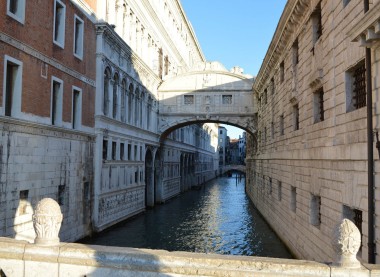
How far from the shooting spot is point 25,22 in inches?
462

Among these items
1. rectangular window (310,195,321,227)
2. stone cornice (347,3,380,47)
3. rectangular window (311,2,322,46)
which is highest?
rectangular window (311,2,322,46)

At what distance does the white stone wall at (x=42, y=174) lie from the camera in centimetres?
1098

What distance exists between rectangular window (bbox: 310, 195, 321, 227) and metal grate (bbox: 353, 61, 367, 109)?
12.2ft

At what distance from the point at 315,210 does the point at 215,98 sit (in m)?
18.1

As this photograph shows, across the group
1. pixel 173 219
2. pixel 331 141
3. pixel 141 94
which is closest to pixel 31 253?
pixel 331 141

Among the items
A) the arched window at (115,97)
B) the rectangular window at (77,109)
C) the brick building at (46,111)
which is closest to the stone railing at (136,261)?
the brick building at (46,111)

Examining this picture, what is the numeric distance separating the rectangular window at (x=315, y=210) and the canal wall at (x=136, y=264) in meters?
6.64

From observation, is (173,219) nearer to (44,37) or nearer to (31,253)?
(44,37)

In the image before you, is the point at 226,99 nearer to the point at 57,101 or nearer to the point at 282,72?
the point at 282,72

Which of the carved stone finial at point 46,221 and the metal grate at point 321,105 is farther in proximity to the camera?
the metal grate at point 321,105

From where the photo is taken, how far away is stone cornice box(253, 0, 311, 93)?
12986 mm

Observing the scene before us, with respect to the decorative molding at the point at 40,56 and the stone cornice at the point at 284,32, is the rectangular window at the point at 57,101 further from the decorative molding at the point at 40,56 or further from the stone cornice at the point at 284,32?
the stone cornice at the point at 284,32

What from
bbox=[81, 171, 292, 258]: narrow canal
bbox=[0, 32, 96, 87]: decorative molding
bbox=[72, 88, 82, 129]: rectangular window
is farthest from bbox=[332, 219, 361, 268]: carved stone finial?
bbox=[72, 88, 82, 129]: rectangular window

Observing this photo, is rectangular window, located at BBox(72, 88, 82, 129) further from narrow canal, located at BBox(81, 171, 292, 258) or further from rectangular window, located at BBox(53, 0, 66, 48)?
narrow canal, located at BBox(81, 171, 292, 258)
